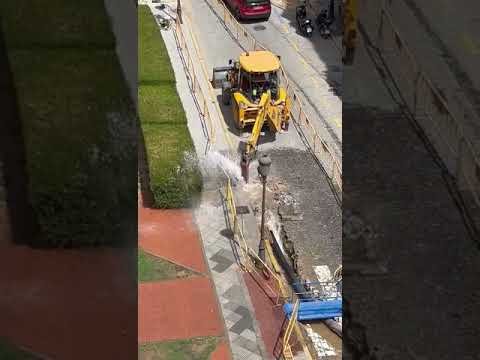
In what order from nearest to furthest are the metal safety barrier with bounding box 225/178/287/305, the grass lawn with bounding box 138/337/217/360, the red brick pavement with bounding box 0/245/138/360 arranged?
1. the red brick pavement with bounding box 0/245/138/360
2. the grass lawn with bounding box 138/337/217/360
3. the metal safety barrier with bounding box 225/178/287/305

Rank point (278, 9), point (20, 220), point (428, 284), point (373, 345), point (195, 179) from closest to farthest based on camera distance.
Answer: point (373, 345) → point (428, 284) → point (20, 220) → point (195, 179) → point (278, 9)

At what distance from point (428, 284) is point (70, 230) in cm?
653

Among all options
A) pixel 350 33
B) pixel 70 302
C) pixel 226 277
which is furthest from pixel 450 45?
pixel 70 302

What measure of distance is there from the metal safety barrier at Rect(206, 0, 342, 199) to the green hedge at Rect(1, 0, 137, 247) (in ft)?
16.4

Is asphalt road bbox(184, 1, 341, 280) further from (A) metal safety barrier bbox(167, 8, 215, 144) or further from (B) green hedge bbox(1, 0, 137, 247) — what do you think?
(B) green hedge bbox(1, 0, 137, 247)

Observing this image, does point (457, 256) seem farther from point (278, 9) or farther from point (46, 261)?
point (278, 9)

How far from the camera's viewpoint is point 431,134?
19531mm

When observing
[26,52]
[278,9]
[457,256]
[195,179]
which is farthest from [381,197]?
[278,9]

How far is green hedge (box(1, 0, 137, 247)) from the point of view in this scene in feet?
51.8

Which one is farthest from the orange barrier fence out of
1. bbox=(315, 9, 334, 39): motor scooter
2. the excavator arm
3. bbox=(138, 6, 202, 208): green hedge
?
bbox=(315, 9, 334, 39): motor scooter

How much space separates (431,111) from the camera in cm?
2045

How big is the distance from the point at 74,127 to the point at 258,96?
593 cm

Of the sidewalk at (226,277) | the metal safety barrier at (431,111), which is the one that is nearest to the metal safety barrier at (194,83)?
the sidewalk at (226,277)

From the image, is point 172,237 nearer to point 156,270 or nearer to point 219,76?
point 156,270
